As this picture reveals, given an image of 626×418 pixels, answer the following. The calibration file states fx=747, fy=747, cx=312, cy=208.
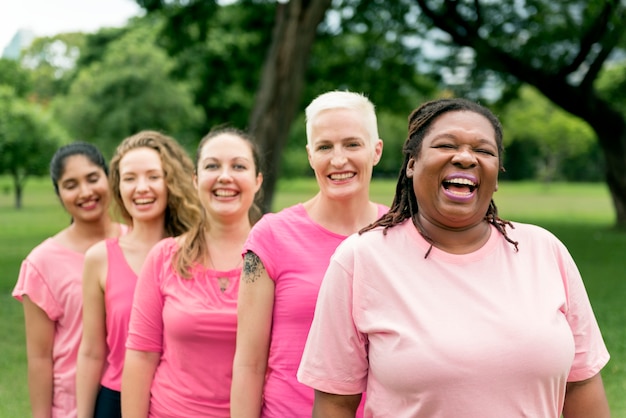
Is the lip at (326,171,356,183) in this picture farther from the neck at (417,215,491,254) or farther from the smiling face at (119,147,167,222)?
the smiling face at (119,147,167,222)

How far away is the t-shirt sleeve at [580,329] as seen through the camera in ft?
6.89

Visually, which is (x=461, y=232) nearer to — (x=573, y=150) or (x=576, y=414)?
(x=576, y=414)

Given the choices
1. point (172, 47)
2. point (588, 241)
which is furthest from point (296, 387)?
point (588, 241)

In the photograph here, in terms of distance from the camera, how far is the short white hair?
2768 mm

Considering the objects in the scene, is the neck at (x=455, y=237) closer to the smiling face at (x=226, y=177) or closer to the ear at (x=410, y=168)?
the ear at (x=410, y=168)

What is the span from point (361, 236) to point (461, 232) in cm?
29

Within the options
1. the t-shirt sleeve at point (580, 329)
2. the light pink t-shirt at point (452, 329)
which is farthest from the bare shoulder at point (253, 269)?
the t-shirt sleeve at point (580, 329)

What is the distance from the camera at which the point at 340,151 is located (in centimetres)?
277

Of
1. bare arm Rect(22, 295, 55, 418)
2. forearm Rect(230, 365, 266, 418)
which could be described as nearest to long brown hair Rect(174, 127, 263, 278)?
forearm Rect(230, 365, 266, 418)

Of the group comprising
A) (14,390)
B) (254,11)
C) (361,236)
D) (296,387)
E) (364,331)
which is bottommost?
(14,390)

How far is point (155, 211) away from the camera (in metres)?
3.62

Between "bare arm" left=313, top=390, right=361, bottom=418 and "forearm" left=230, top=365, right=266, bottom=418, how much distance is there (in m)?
0.54

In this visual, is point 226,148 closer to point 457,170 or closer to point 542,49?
point 457,170

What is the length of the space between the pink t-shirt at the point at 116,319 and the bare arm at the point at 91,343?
27 millimetres
